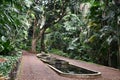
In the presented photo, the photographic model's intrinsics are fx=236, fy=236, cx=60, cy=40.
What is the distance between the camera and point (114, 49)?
16.5 meters

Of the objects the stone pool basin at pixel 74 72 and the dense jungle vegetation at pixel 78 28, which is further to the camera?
the dense jungle vegetation at pixel 78 28

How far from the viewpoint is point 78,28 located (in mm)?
26250

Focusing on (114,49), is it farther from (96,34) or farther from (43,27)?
(43,27)

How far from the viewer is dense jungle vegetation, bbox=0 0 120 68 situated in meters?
14.4

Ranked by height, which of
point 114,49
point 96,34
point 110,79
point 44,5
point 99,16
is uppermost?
point 44,5

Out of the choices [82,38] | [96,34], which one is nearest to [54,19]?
[82,38]

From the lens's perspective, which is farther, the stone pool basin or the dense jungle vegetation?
the dense jungle vegetation

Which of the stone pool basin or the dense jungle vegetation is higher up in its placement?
the dense jungle vegetation

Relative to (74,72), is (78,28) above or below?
above

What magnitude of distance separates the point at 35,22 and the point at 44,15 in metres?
1.76

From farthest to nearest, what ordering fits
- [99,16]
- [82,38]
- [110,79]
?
[82,38] → [99,16] → [110,79]

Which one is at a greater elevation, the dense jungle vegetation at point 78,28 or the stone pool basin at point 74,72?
the dense jungle vegetation at point 78,28

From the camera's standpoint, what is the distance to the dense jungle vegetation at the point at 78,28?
1439 cm

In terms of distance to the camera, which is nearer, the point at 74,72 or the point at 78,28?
the point at 74,72
